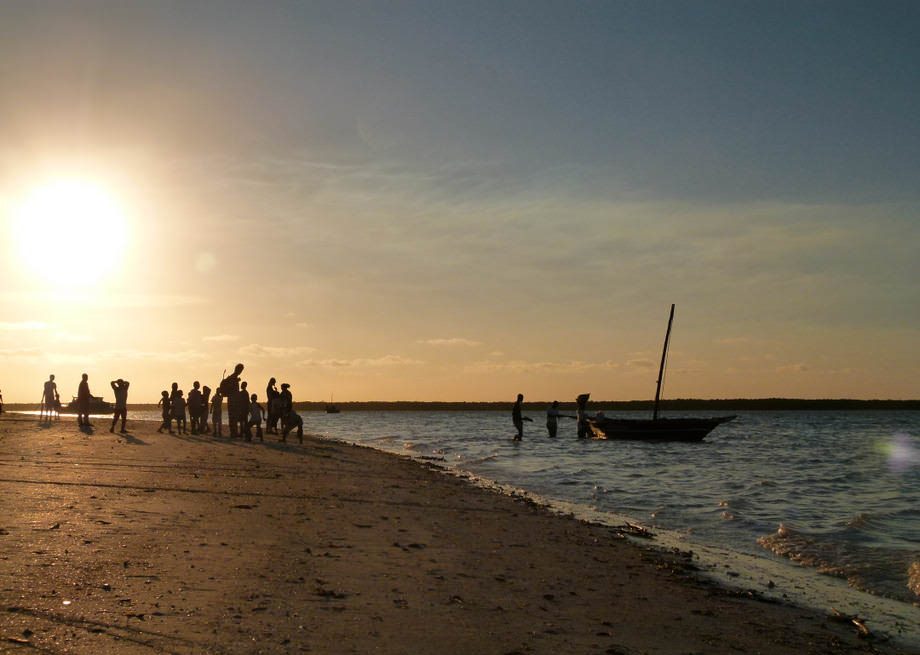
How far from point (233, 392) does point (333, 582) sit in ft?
68.8

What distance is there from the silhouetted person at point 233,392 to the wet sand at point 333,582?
11825 mm

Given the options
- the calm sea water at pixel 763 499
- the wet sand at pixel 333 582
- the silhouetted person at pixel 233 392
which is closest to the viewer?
the wet sand at pixel 333 582

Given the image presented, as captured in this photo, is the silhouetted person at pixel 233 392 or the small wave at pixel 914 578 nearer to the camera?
the small wave at pixel 914 578

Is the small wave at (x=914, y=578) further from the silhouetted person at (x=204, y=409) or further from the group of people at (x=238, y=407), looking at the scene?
the silhouetted person at (x=204, y=409)

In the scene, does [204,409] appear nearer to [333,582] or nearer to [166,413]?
[166,413]

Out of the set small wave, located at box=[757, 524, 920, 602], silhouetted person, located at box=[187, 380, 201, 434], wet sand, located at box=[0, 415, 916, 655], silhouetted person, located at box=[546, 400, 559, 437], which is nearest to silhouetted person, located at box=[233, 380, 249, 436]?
silhouetted person, located at box=[187, 380, 201, 434]

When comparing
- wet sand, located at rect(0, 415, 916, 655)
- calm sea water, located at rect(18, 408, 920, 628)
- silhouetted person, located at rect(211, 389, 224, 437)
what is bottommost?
calm sea water, located at rect(18, 408, 920, 628)

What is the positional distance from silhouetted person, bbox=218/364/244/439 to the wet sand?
38.8ft

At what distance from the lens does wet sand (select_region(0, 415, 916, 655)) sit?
5.50 meters

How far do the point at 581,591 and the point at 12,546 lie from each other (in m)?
5.68

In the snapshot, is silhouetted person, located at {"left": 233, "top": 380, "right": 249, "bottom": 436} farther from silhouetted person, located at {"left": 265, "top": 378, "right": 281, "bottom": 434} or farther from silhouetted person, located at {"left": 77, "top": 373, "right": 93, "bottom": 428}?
silhouetted person, located at {"left": 77, "top": 373, "right": 93, "bottom": 428}

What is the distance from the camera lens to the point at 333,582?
23.6ft

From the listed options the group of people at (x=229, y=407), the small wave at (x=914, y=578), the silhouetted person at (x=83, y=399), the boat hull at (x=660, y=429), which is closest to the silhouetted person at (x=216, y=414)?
the group of people at (x=229, y=407)

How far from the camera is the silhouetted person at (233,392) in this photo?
25.6 metres
